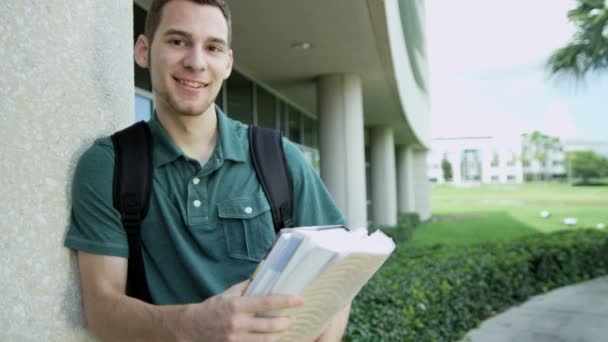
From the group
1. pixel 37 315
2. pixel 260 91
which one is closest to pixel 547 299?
pixel 260 91

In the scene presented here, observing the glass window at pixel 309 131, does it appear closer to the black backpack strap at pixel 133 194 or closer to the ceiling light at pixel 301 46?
the ceiling light at pixel 301 46

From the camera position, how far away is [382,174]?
1817cm

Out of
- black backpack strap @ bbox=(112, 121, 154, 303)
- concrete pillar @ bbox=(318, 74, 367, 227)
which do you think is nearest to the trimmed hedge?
concrete pillar @ bbox=(318, 74, 367, 227)

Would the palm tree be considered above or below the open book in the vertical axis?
above

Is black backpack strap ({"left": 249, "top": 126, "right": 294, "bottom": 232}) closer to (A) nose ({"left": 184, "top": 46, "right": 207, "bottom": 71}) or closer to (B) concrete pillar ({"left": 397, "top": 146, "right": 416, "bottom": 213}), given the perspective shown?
(A) nose ({"left": 184, "top": 46, "right": 207, "bottom": 71})

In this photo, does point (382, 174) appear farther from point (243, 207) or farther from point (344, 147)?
point (243, 207)

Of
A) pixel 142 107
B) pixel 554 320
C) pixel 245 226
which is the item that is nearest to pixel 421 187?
pixel 554 320

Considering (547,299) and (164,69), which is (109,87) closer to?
(164,69)

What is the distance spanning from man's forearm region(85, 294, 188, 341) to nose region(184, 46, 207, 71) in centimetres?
66

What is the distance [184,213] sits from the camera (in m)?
1.47

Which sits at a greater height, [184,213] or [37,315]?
[184,213]

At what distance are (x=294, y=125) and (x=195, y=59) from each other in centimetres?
1144

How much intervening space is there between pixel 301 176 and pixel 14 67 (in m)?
0.83

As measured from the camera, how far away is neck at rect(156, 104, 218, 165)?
161 centimetres
